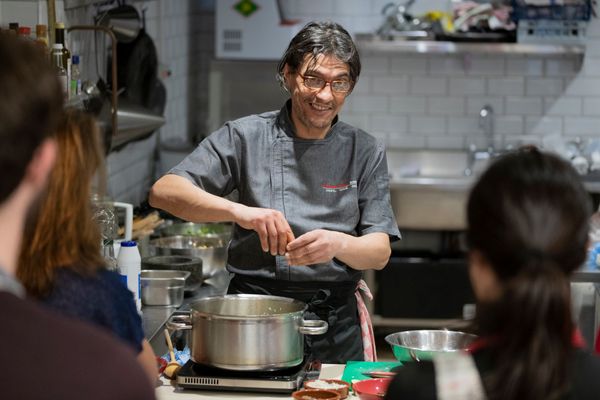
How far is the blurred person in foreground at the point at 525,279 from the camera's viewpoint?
5.23 feet

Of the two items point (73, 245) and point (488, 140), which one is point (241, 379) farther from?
point (488, 140)

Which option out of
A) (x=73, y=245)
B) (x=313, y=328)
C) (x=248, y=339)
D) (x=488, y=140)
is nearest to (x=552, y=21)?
(x=488, y=140)

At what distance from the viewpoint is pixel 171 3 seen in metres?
6.62

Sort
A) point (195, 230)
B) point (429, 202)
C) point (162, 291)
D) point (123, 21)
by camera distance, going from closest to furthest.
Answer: point (162, 291) → point (195, 230) → point (123, 21) → point (429, 202)

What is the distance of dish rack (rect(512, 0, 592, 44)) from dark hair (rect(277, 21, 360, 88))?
136 inches

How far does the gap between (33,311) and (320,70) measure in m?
1.93

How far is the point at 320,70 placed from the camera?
3.14 meters

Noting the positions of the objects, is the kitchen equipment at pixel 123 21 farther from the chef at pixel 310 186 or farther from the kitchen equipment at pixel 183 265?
the chef at pixel 310 186

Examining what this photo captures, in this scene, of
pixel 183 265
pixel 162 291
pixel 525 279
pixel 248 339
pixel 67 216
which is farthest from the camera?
pixel 183 265

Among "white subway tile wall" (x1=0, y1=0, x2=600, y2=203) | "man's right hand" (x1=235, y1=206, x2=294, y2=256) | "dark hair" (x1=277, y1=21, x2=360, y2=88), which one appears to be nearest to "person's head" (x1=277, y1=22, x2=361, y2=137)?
"dark hair" (x1=277, y1=21, x2=360, y2=88)

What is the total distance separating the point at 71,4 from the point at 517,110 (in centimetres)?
344

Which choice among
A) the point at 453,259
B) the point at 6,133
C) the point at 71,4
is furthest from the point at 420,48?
the point at 6,133

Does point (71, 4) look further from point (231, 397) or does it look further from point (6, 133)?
point (6, 133)

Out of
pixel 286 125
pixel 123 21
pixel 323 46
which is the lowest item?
pixel 286 125
